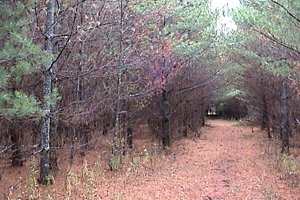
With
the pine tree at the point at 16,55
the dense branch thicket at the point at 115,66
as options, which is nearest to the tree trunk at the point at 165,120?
the dense branch thicket at the point at 115,66

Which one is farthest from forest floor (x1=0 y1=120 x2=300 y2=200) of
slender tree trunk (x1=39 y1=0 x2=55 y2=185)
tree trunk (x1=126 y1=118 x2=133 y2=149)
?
tree trunk (x1=126 y1=118 x2=133 y2=149)

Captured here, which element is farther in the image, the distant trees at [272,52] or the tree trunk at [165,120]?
the tree trunk at [165,120]

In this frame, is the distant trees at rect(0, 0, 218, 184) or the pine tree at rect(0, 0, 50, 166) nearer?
the pine tree at rect(0, 0, 50, 166)

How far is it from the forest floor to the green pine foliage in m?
3.25

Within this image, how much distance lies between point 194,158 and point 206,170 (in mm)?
2276

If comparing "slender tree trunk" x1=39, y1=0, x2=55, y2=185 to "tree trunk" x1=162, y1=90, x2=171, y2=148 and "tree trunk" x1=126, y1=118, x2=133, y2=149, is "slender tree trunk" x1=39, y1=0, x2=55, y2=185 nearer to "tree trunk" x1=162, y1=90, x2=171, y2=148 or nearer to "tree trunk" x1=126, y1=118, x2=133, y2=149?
"tree trunk" x1=126, y1=118, x2=133, y2=149

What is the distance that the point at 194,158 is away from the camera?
46.5 feet

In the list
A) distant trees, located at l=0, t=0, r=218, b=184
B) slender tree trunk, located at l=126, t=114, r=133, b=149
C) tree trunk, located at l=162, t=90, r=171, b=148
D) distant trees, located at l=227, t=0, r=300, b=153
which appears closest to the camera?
distant trees, located at l=0, t=0, r=218, b=184

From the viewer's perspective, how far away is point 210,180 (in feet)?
34.3

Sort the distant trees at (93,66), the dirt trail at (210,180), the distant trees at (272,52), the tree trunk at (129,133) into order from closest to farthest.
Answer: the distant trees at (93,66), the dirt trail at (210,180), the distant trees at (272,52), the tree trunk at (129,133)

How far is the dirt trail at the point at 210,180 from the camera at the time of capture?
8.82 m

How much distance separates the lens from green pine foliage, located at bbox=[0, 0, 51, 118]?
5199mm

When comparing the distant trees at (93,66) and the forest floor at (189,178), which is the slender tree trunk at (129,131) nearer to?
the distant trees at (93,66)

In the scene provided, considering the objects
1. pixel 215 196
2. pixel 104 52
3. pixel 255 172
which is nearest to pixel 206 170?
pixel 255 172
